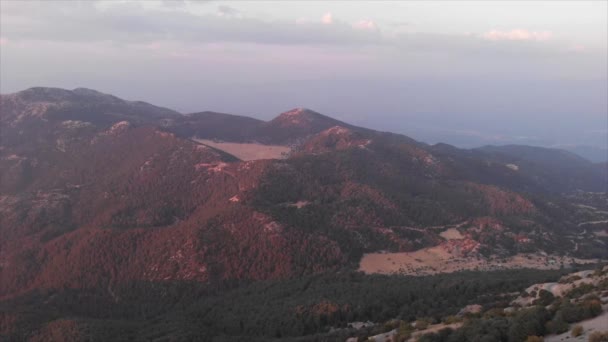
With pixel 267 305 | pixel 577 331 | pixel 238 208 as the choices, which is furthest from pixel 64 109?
pixel 577 331

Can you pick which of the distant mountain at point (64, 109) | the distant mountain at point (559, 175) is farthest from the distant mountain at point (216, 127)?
the distant mountain at point (559, 175)

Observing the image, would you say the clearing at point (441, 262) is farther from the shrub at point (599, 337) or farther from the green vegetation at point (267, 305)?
the shrub at point (599, 337)

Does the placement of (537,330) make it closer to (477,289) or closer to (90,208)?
(477,289)

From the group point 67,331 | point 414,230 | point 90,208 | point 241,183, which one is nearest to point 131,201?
point 90,208

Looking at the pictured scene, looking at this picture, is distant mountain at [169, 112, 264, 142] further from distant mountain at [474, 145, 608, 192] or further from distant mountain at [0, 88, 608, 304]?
distant mountain at [474, 145, 608, 192]

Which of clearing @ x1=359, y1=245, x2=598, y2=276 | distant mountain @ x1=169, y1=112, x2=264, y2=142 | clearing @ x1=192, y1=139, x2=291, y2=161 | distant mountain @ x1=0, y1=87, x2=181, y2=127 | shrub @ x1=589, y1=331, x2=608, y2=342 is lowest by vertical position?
clearing @ x1=359, y1=245, x2=598, y2=276

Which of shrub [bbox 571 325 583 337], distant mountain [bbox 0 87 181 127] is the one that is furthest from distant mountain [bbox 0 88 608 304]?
shrub [bbox 571 325 583 337]

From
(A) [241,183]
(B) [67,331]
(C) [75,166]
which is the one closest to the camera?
(B) [67,331]
